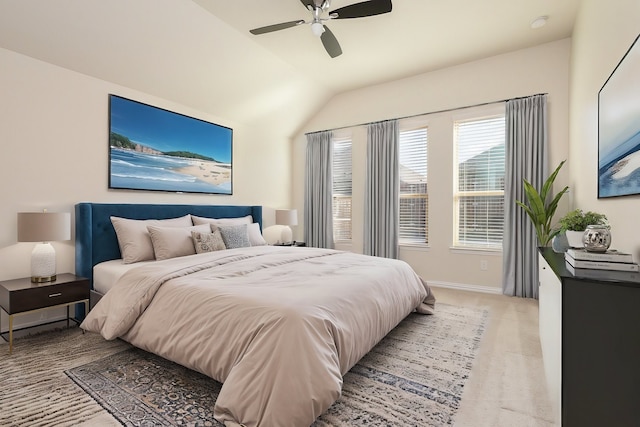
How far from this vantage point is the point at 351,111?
5.38 m

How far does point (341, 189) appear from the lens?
5.58 meters

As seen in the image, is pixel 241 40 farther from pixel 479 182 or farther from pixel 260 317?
pixel 479 182

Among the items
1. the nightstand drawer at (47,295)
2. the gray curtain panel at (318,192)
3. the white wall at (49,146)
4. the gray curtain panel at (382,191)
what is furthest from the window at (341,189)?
the nightstand drawer at (47,295)

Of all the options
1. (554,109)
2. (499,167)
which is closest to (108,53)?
(499,167)

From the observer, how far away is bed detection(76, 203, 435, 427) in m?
1.50

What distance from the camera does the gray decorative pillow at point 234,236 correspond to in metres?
3.70

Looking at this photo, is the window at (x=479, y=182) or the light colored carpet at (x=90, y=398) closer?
the light colored carpet at (x=90, y=398)

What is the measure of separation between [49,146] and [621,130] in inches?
170

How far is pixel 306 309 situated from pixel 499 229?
354 centimetres

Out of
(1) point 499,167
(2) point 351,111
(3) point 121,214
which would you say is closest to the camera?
(3) point 121,214

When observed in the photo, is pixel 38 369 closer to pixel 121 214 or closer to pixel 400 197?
pixel 121 214

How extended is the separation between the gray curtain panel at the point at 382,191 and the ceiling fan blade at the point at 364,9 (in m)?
2.39

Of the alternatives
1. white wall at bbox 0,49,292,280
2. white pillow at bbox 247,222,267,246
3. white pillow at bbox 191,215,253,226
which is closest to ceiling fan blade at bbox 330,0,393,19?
white wall at bbox 0,49,292,280

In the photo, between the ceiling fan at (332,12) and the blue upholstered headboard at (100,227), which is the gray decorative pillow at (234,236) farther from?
the ceiling fan at (332,12)
